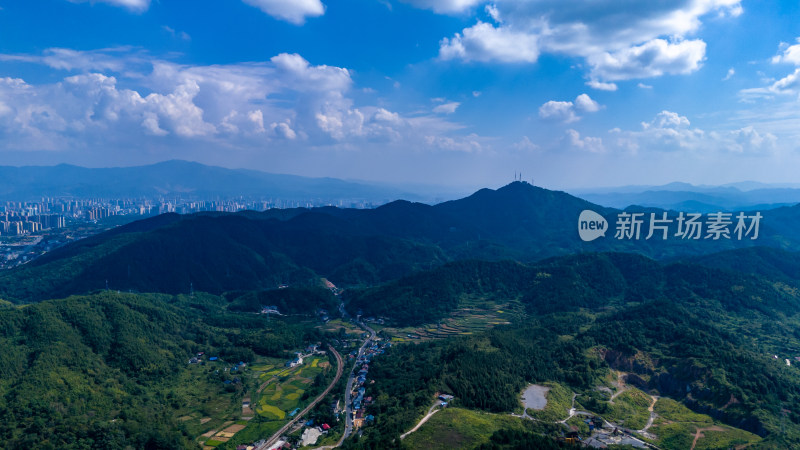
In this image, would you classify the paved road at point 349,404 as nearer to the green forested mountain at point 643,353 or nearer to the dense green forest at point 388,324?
the dense green forest at point 388,324

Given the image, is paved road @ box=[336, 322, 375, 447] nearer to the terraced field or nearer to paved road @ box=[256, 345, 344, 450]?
paved road @ box=[256, 345, 344, 450]

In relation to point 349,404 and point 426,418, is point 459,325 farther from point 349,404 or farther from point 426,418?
point 426,418

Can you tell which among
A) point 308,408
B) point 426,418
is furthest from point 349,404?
point 426,418

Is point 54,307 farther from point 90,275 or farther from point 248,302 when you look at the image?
point 90,275

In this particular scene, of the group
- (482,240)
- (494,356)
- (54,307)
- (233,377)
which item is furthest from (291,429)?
(482,240)

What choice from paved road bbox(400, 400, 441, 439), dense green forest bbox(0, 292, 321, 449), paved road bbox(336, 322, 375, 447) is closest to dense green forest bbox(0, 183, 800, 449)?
dense green forest bbox(0, 292, 321, 449)

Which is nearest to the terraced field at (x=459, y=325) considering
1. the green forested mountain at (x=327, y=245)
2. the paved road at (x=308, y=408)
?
the paved road at (x=308, y=408)
